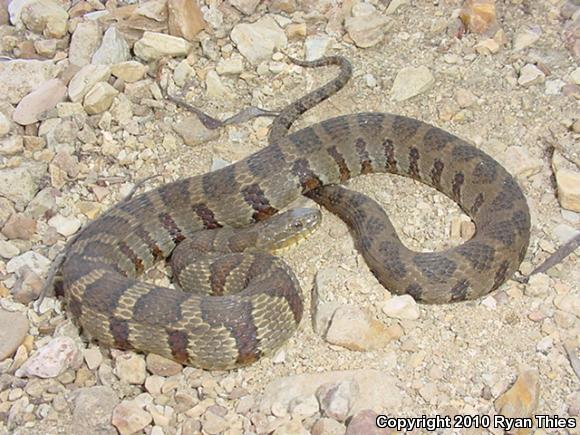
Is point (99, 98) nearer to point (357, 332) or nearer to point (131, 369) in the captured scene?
point (131, 369)

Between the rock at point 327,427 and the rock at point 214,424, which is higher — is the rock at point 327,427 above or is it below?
above

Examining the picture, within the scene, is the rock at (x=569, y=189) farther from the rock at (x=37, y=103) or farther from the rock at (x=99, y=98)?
the rock at (x=37, y=103)

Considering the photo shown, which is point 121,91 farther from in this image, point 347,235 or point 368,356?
point 368,356

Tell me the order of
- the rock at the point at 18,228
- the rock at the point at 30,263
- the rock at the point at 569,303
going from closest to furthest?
the rock at the point at 569,303 → the rock at the point at 30,263 → the rock at the point at 18,228

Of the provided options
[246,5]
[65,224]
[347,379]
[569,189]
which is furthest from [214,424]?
[246,5]

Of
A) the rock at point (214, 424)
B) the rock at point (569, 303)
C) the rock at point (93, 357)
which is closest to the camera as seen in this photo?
the rock at point (214, 424)

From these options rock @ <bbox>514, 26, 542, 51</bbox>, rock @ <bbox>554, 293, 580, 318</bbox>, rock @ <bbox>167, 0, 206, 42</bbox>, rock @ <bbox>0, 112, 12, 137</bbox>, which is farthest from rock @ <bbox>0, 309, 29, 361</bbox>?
rock @ <bbox>514, 26, 542, 51</bbox>

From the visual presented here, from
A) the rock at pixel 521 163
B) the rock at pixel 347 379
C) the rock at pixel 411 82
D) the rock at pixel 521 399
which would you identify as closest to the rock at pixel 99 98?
the rock at pixel 411 82
